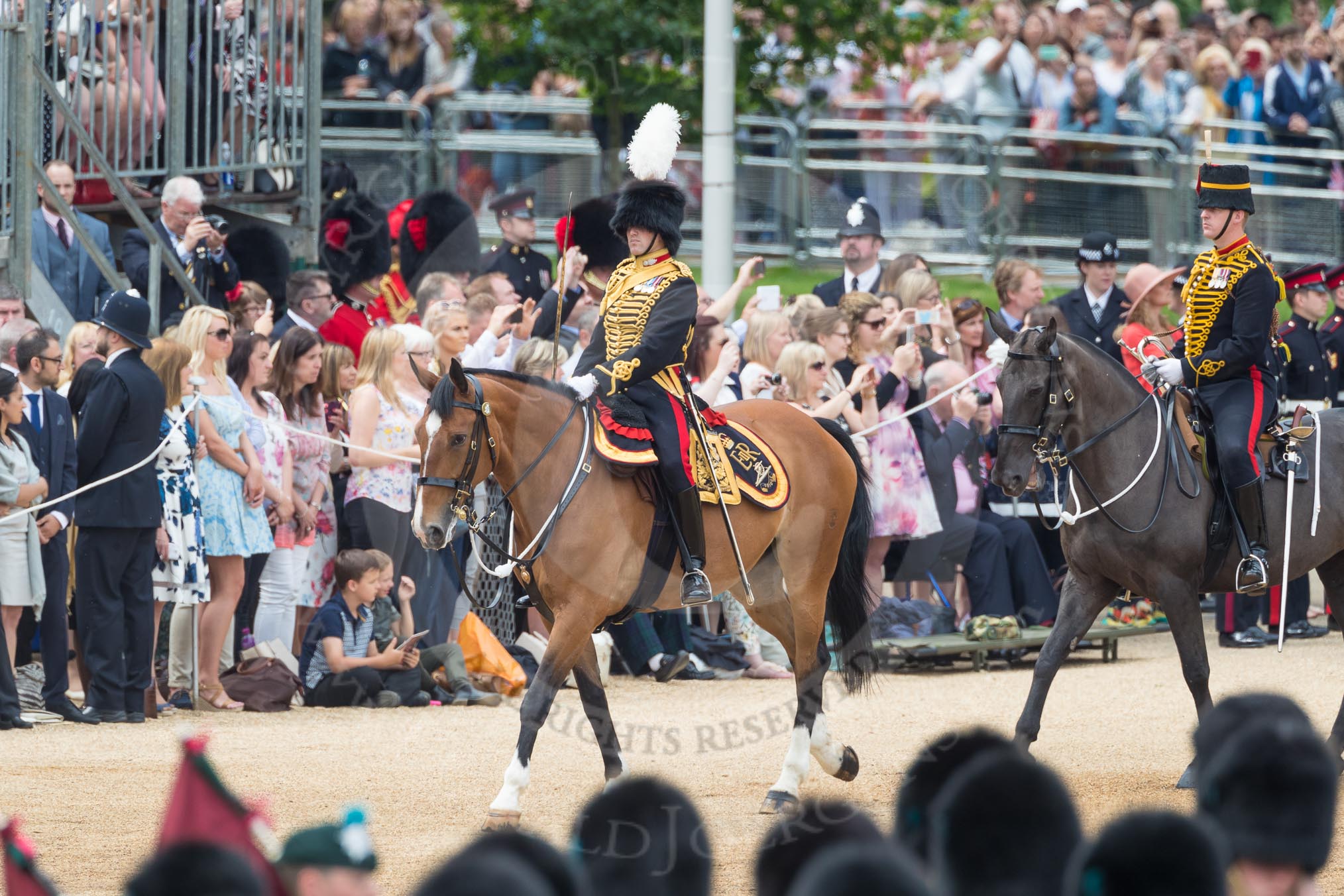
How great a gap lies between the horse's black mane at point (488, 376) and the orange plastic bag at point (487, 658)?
3.34 meters

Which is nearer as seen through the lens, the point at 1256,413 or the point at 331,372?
the point at 1256,413

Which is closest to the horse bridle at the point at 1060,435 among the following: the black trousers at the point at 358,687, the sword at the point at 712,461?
the sword at the point at 712,461

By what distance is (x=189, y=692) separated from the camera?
10406 millimetres

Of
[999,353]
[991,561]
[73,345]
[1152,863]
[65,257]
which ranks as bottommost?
[991,561]

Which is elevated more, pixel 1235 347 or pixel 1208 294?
pixel 1208 294

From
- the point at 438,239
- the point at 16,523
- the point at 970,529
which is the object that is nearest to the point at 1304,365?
the point at 970,529

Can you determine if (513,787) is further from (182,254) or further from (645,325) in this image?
(182,254)

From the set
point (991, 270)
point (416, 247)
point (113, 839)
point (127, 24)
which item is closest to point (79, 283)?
point (127, 24)

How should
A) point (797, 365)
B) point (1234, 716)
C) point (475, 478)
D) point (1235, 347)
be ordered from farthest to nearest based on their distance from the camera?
point (797, 365) → point (1235, 347) → point (475, 478) → point (1234, 716)

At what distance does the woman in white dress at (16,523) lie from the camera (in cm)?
940

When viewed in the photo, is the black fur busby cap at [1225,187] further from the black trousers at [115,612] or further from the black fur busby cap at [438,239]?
the black fur busby cap at [438,239]

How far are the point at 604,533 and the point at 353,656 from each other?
3047 millimetres

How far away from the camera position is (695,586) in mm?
8359

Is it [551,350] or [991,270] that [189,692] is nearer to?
[551,350]
